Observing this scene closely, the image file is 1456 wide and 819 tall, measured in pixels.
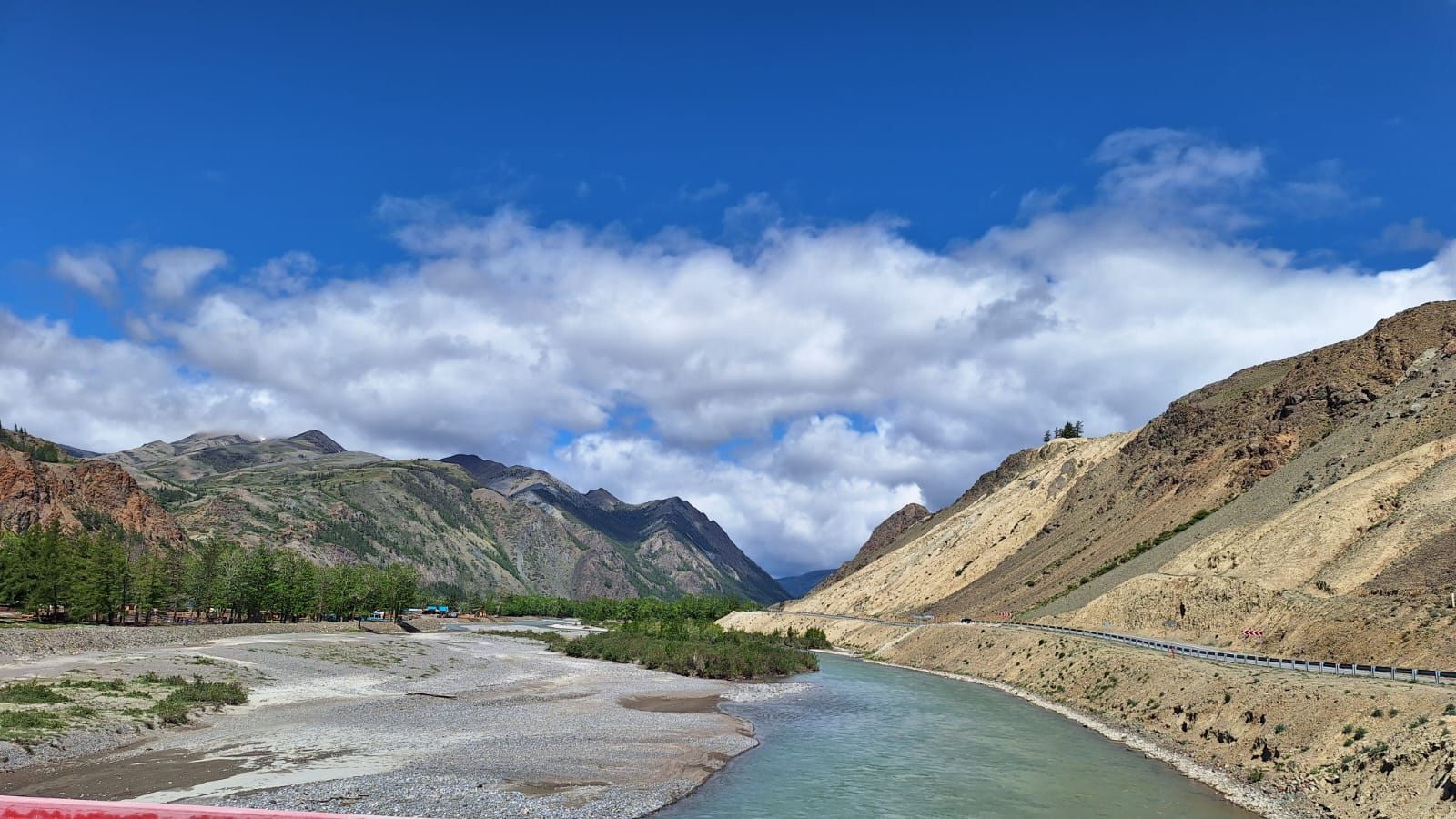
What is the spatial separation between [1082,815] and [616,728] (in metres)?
27.5

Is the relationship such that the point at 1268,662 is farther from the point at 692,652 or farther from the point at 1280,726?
the point at 692,652

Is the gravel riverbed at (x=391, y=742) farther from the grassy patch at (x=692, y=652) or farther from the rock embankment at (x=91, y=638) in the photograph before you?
the grassy patch at (x=692, y=652)

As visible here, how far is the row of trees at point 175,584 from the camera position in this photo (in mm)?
94812

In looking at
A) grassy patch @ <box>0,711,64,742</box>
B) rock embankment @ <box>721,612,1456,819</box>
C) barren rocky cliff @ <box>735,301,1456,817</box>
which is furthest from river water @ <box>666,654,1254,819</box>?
grassy patch @ <box>0,711,64,742</box>

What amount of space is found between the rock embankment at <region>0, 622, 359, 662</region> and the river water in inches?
2121

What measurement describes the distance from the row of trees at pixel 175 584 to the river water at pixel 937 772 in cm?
8238

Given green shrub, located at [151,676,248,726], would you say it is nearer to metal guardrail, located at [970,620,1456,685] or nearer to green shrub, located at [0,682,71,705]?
green shrub, located at [0,682,71,705]

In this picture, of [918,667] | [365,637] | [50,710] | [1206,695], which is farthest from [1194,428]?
[50,710]

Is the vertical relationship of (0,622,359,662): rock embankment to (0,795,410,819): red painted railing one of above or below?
below

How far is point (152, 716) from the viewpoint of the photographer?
4325cm

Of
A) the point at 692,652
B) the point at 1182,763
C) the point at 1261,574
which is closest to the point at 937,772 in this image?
the point at 1182,763

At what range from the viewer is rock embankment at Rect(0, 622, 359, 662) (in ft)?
208

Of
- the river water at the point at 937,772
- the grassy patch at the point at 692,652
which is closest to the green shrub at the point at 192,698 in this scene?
the river water at the point at 937,772

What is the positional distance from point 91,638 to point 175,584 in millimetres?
51243
